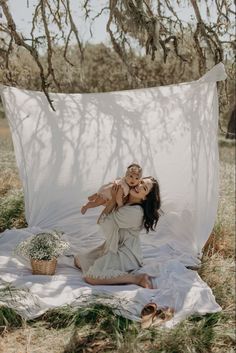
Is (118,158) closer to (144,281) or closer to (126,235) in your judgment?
(126,235)

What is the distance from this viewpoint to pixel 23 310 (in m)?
4.58

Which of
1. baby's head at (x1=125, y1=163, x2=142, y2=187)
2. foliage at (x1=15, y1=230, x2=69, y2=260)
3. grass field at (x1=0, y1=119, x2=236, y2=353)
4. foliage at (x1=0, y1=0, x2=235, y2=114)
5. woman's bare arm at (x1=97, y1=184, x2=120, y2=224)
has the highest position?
foliage at (x1=0, y1=0, x2=235, y2=114)

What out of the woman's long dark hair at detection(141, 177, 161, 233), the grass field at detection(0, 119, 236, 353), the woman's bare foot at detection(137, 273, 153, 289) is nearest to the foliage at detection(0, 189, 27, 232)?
the woman's long dark hair at detection(141, 177, 161, 233)

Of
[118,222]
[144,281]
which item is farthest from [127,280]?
[118,222]

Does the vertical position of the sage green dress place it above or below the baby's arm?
below

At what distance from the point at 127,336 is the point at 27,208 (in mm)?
3452

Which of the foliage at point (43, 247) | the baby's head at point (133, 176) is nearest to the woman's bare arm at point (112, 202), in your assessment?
the baby's head at point (133, 176)

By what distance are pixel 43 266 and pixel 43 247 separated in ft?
0.62

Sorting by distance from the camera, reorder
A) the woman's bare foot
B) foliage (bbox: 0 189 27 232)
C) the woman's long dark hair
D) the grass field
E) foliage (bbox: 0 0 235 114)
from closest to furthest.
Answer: the grass field < the woman's bare foot < the woman's long dark hair < foliage (bbox: 0 0 235 114) < foliage (bbox: 0 189 27 232)

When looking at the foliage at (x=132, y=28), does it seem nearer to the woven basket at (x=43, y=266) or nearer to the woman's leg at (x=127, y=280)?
the woven basket at (x=43, y=266)

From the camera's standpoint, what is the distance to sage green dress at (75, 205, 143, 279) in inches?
211

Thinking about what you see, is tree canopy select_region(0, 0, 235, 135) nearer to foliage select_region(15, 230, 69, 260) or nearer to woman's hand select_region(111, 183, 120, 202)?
woman's hand select_region(111, 183, 120, 202)

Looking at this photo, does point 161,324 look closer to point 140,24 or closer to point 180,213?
point 180,213

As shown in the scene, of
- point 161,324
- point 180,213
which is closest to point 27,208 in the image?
point 180,213
